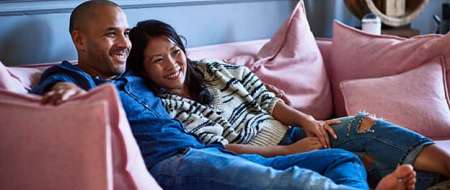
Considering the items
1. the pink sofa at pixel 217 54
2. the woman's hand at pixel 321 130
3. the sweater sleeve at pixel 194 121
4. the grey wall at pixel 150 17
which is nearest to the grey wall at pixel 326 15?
the grey wall at pixel 150 17

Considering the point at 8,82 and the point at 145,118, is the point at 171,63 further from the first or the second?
the point at 8,82

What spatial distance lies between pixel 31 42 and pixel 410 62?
1346 millimetres

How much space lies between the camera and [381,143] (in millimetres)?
1771

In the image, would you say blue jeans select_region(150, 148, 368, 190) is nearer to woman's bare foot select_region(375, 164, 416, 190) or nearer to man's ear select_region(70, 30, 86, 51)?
woman's bare foot select_region(375, 164, 416, 190)

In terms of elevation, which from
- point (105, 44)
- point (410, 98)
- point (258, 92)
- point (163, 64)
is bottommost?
point (410, 98)

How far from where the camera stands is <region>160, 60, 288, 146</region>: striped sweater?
182 centimetres

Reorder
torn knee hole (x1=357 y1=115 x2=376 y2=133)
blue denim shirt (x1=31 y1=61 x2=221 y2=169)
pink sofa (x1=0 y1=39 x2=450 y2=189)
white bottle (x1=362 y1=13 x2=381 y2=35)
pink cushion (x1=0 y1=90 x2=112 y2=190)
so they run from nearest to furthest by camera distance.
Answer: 1. pink cushion (x1=0 y1=90 x2=112 y2=190)
2. pink sofa (x1=0 y1=39 x2=450 y2=189)
3. blue denim shirt (x1=31 y1=61 x2=221 y2=169)
4. torn knee hole (x1=357 y1=115 x2=376 y2=133)
5. white bottle (x1=362 y1=13 x2=381 y2=35)

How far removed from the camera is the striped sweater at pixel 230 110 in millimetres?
1823

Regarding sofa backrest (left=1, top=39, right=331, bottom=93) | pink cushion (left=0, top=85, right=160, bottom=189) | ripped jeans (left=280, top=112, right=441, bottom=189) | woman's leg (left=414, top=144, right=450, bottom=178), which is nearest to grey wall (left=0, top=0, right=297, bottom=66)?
sofa backrest (left=1, top=39, right=331, bottom=93)

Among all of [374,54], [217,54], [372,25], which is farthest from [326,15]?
[217,54]

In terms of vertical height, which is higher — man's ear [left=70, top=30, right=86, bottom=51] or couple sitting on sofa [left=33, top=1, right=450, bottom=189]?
man's ear [left=70, top=30, right=86, bottom=51]

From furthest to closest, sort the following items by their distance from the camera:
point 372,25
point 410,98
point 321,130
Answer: point 372,25, point 410,98, point 321,130

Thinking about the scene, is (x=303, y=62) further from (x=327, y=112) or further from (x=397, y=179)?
(x=397, y=179)

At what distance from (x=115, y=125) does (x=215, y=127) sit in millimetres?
723
